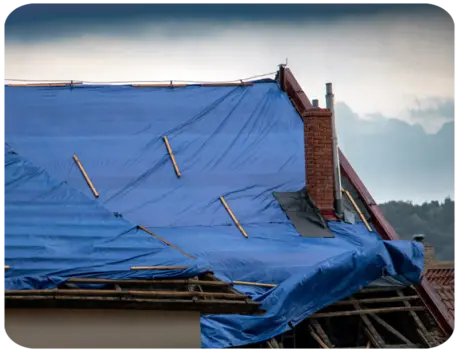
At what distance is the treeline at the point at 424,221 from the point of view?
10440mm

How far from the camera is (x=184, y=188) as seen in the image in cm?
1081

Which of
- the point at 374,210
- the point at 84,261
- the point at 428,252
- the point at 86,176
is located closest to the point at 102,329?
the point at 84,261

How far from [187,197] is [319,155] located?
6.14 ft

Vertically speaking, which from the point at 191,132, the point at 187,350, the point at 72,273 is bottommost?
the point at 187,350

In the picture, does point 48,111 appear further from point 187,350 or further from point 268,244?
point 187,350

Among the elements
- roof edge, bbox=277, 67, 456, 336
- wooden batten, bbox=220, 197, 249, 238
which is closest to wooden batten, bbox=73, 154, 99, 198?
wooden batten, bbox=220, 197, 249, 238

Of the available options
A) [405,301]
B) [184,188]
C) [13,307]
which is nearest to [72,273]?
[13,307]

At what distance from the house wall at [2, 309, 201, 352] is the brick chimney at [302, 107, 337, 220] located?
9.25 feet

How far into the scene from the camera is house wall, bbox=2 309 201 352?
27.0 ft

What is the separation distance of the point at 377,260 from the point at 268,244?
1.35 metres

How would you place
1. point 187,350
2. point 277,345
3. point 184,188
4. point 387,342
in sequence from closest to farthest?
point 187,350, point 277,345, point 387,342, point 184,188

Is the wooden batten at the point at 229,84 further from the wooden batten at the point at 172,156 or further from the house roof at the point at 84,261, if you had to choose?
the house roof at the point at 84,261

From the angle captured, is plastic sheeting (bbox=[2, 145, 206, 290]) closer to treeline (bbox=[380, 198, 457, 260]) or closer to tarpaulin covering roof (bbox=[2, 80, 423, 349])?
tarpaulin covering roof (bbox=[2, 80, 423, 349])

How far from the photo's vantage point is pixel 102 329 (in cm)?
850
